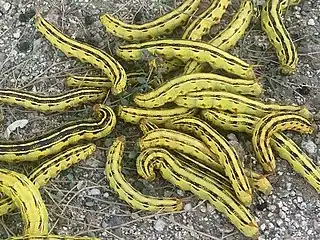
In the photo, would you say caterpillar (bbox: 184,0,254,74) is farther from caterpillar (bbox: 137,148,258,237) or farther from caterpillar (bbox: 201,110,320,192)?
caterpillar (bbox: 137,148,258,237)

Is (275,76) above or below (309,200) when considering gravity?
above

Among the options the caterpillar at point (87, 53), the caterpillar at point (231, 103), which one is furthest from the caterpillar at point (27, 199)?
the caterpillar at point (231, 103)

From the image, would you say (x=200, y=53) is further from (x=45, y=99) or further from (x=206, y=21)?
(x=45, y=99)

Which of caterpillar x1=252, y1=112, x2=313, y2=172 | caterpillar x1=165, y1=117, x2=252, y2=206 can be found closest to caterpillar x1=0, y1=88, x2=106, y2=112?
caterpillar x1=165, y1=117, x2=252, y2=206

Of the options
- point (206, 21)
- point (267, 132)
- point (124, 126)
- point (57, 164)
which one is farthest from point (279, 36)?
point (57, 164)

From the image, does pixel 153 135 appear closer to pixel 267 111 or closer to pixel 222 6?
pixel 267 111

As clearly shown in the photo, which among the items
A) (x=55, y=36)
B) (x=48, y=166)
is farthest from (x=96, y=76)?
(x=48, y=166)

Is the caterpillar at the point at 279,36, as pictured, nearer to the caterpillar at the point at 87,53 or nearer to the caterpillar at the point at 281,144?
the caterpillar at the point at 281,144
